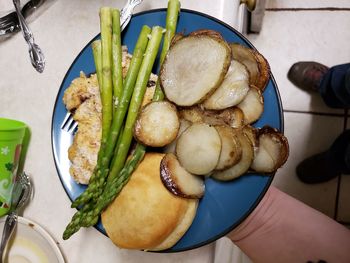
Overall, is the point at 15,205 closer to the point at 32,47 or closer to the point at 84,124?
the point at 84,124

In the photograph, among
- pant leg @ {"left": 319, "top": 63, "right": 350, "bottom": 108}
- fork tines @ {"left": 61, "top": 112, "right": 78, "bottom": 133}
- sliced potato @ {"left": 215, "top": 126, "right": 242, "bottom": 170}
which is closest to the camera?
sliced potato @ {"left": 215, "top": 126, "right": 242, "bottom": 170}

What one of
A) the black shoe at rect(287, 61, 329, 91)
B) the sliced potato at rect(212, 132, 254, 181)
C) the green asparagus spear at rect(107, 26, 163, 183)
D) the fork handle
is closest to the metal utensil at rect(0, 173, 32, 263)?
the fork handle

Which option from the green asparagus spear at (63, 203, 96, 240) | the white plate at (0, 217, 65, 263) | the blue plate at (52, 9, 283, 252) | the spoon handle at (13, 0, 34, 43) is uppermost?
the spoon handle at (13, 0, 34, 43)

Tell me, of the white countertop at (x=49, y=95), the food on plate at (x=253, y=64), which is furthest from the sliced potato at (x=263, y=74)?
the white countertop at (x=49, y=95)

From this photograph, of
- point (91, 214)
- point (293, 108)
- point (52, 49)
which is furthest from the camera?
point (293, 108)

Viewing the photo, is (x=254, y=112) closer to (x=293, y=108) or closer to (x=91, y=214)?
(x=91, y=214)

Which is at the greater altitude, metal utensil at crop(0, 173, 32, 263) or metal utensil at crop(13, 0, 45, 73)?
metal utensil at crop(13, 0, 45, 73)

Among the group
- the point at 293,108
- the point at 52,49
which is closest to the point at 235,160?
the point at 52,49

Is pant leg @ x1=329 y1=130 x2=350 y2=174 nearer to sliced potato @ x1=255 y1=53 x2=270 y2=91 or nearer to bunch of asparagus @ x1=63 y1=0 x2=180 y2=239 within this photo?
sliced potato @ x1=255 y1=53 x2=270 y2=91
